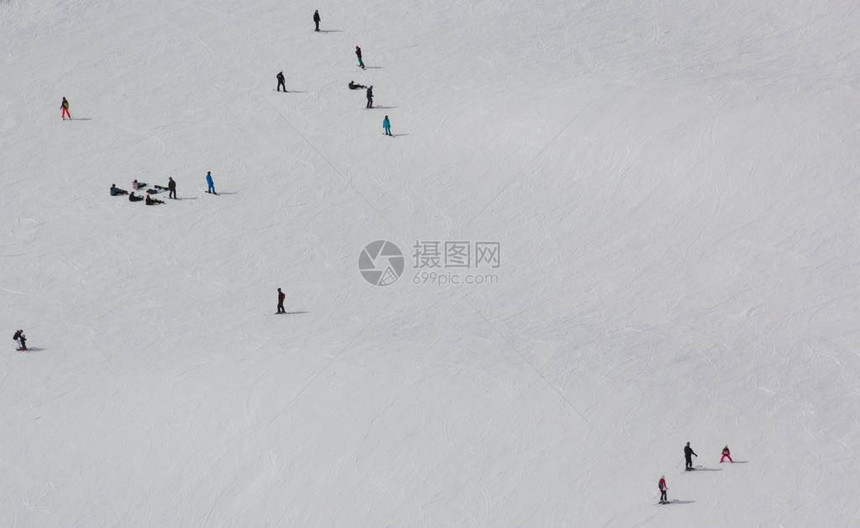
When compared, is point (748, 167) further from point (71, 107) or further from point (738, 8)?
point (71, 107)

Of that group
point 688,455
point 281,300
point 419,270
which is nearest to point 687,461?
point 688,455

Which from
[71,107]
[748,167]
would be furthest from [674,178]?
[71,107]

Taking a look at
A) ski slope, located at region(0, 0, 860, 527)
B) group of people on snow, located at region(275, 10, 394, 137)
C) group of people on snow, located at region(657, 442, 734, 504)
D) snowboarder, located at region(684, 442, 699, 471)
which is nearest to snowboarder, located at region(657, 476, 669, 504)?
group of people on snow, located at region(657, 442, 734, 504)

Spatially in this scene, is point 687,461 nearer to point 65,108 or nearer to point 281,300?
point 281,300

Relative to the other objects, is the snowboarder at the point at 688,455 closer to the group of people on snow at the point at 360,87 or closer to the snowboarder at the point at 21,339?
the group of people on snow at the point at 360,87

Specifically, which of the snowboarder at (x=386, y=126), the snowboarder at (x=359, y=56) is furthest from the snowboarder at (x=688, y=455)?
the snowboarder at (x=359, y=56)
